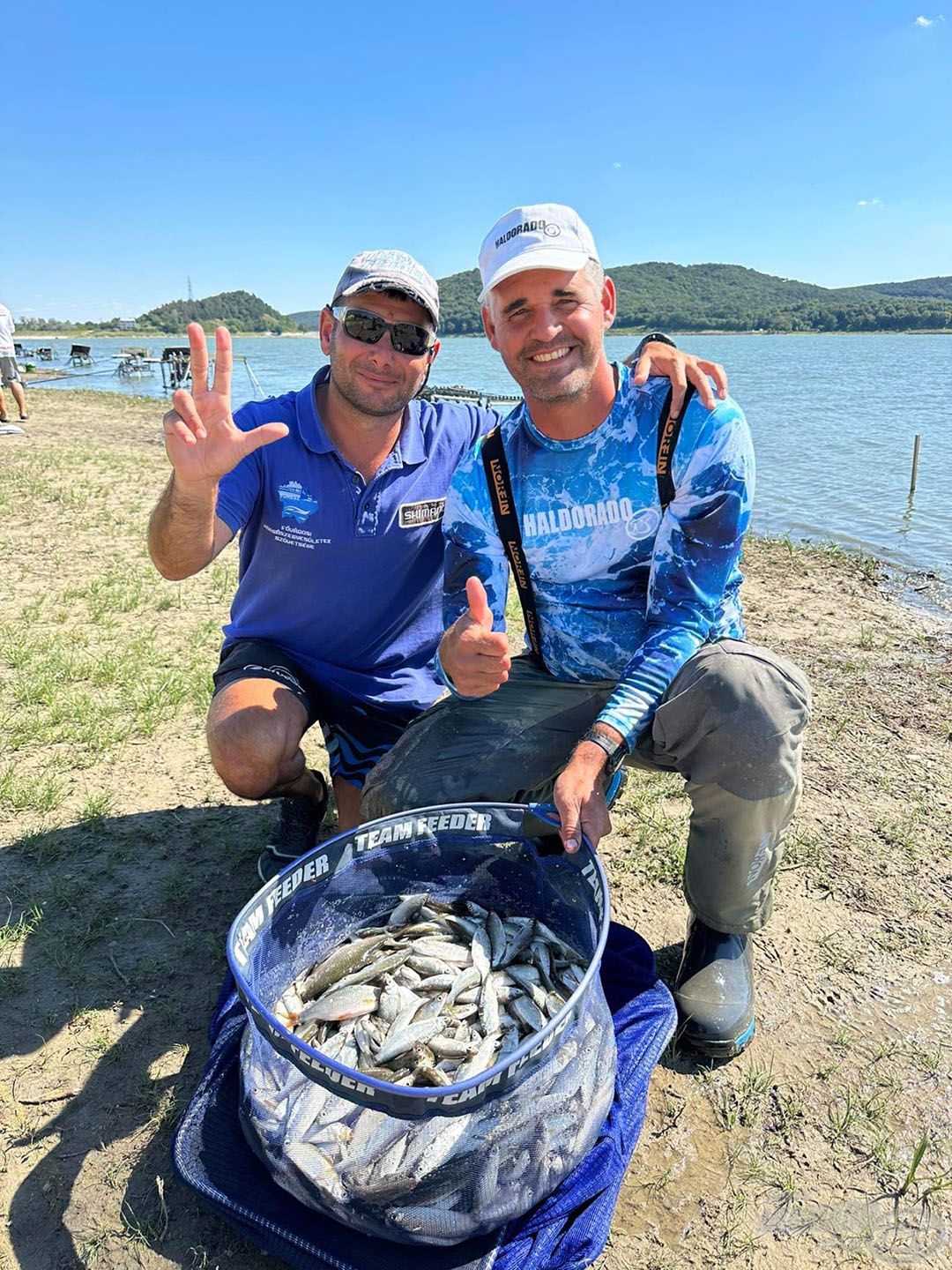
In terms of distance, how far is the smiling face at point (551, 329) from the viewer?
296cm

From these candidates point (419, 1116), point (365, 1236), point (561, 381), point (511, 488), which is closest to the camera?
point (419, 1116)

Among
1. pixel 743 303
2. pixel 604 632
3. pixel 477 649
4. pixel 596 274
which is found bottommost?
pixel 604 632

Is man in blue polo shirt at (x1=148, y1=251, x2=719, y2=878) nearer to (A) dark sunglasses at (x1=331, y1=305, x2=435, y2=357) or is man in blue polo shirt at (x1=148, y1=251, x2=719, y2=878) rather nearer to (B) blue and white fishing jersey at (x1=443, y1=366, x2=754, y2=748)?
(A) dark sunglasses at (x1=331, y1=305, x2=435, y2=357)

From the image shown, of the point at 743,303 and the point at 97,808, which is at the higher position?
the point at 743,303

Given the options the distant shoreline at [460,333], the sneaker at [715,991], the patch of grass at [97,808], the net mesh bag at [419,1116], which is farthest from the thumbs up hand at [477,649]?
the distant shoreline at [460,333]

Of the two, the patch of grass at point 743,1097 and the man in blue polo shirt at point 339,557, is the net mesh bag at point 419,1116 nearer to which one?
the patch of grass at point 743,1097

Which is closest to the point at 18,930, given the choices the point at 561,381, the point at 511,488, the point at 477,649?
the point at 477,649

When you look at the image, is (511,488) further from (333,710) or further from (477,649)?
(333,710)

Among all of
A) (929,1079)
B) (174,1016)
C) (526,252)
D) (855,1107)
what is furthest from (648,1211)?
(526,252)

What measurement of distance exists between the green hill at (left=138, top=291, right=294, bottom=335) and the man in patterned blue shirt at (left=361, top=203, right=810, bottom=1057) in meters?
154

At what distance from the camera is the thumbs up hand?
268 cm

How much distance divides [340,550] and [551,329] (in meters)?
1.21

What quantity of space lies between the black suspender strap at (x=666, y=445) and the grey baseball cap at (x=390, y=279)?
1.13 metres

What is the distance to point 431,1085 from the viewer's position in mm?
2066
